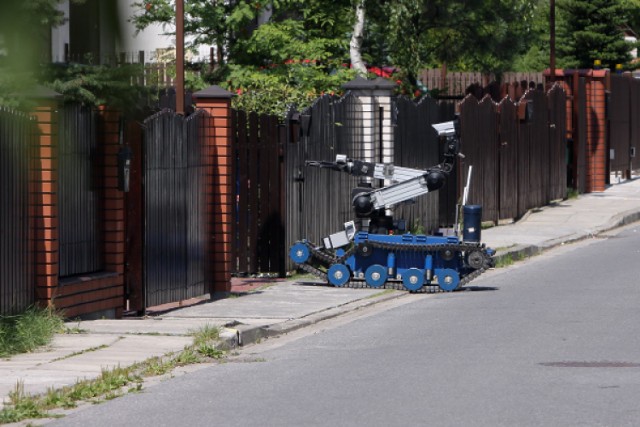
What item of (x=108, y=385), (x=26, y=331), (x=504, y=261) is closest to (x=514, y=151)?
(x=504, y=261)

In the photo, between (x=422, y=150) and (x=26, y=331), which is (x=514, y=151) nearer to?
(x=422, y=150)

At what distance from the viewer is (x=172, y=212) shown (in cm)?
1340

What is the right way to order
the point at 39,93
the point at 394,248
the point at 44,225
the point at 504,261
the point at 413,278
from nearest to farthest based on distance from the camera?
the point at 39,93 < the point at 44,225 < the point at 413,278 < the point at 394,248 < the point at 504,261

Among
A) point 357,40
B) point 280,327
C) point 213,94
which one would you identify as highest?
point 357,40

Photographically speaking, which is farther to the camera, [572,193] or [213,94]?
[572,193]

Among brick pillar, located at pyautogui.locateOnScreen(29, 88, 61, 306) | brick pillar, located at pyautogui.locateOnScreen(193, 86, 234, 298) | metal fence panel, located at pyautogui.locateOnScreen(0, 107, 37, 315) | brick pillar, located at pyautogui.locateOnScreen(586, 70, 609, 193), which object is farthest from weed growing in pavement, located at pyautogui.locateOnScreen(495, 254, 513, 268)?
brick pillar, located at pyautogui.locateOnScreen(586, 70, 609, 193)

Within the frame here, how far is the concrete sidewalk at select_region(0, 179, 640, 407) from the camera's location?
29.6 feet

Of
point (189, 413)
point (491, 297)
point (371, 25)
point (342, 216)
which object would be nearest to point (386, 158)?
point (342, 216)

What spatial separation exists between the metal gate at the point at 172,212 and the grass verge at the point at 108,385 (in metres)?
2.39

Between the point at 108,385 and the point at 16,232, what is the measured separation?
2728 mm

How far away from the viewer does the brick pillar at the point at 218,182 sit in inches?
565

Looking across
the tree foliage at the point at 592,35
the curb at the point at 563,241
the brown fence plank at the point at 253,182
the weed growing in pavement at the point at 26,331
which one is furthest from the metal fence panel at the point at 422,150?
the tree foliage at the point at 592,35

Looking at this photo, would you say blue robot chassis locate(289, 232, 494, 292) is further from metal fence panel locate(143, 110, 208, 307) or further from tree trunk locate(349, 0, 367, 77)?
tree trunk locate(349, 0, 367, 77)

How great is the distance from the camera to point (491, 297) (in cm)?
1420
